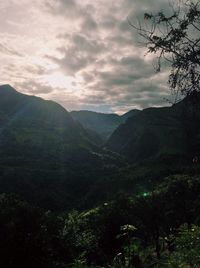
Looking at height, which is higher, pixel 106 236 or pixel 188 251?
pixel 188 251

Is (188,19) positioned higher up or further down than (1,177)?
higher up

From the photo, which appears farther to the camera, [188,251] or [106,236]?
[106,236]

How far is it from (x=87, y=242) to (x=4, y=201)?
54.4 feet

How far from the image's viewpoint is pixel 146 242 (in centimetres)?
7012

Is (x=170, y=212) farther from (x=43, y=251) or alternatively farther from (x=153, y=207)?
(x=43, y=251)

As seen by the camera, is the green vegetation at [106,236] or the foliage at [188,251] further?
the green vegetation at [106,236]

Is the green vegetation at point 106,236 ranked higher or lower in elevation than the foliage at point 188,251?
lower

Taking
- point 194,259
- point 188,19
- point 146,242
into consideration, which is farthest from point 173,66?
point 146,242

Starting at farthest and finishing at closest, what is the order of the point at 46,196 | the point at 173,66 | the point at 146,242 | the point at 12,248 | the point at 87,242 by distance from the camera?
the point at 46,196
the point at 146,242
the point at 87,242
the point at 12,248
the point at 173,66

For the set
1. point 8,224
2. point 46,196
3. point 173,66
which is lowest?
point 46,196

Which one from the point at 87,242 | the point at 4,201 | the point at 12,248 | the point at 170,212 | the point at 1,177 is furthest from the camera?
the point at 1,177

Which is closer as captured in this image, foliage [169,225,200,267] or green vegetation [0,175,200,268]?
foliage [169,225,200,267]

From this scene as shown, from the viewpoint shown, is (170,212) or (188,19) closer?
(188,19)

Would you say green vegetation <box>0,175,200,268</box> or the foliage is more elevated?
the foliage
